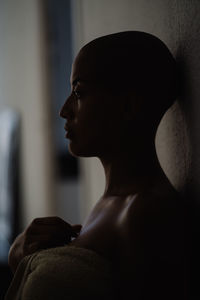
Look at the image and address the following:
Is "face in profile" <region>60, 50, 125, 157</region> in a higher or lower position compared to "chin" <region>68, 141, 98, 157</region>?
higher

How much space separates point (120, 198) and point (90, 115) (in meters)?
0.19

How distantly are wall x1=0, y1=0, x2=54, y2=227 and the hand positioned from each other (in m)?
2.52

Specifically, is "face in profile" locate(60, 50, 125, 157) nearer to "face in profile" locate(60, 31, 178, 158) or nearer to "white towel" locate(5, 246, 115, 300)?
"face in profile" locate(60, 31, 178, 158)

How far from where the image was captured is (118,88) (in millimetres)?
819

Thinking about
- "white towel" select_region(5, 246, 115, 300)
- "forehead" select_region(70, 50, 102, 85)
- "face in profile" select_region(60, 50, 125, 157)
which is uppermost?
"forehead" select_region(70, 50, 102, 85)

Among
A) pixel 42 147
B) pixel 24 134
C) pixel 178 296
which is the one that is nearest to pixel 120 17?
pixel 178 296

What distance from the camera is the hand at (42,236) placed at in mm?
871

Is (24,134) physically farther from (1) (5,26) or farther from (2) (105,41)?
(2) (105,41)

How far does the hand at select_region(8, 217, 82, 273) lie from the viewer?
2.86ft

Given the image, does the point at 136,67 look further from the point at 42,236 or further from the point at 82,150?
the point at 42,236

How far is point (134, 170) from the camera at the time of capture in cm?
83

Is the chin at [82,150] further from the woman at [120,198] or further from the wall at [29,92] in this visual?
the wall at [29,92]

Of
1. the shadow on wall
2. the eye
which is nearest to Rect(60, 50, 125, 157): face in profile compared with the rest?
the eye

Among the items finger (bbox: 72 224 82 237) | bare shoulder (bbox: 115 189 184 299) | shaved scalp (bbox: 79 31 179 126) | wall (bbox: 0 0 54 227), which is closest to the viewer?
bare shoulder (bbox: 115 189 184 299)
